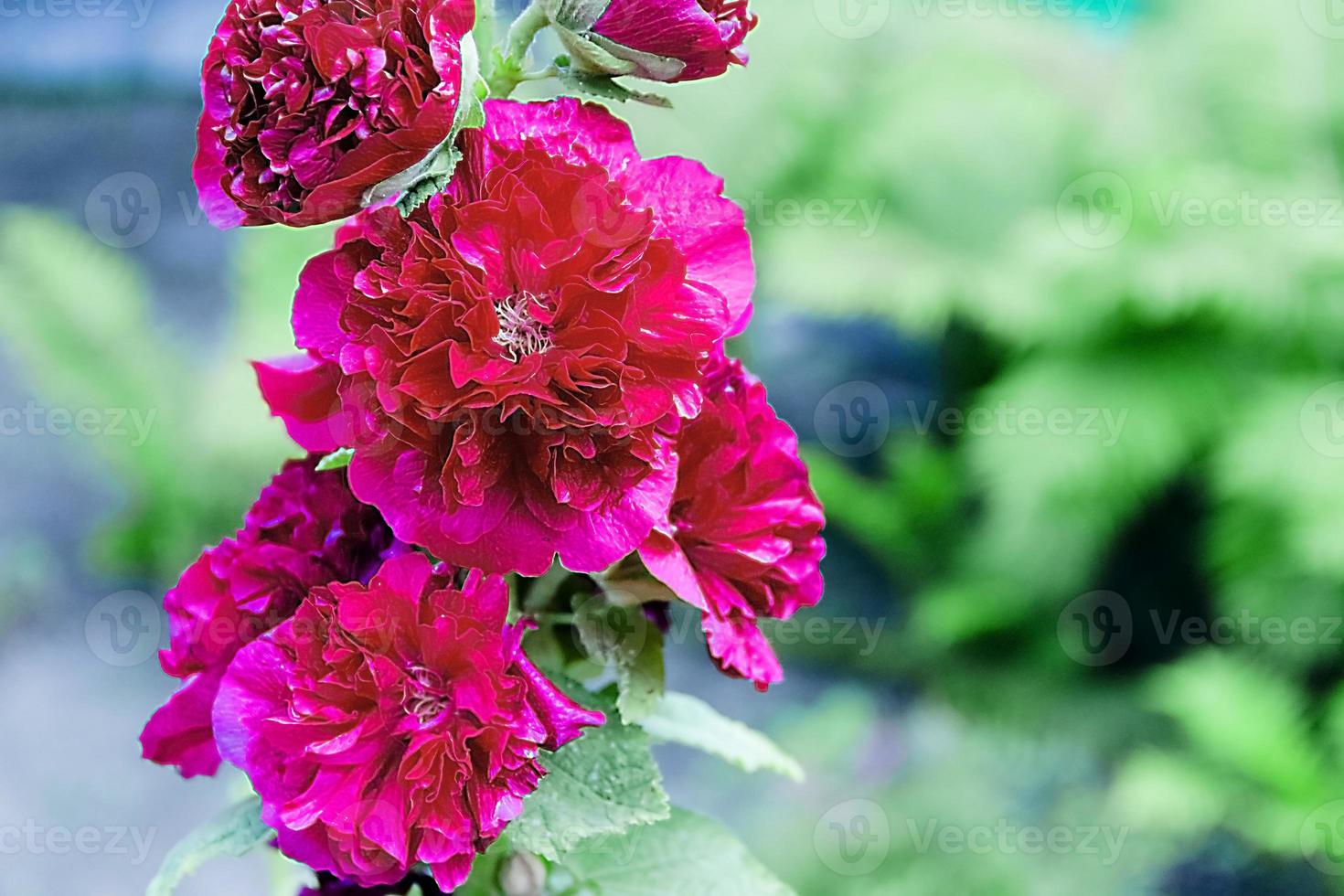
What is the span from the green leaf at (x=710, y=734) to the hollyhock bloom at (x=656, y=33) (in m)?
0.33

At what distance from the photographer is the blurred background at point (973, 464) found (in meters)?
2.21

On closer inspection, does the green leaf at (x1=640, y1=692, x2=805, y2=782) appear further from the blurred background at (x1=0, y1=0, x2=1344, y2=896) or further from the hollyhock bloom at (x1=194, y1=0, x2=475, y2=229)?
the blurred background at (x1=0, y1=0, x2=1344, y2=896)

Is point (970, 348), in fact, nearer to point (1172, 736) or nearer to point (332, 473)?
point (1172, 736)

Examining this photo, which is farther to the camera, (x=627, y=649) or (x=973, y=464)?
(x=973, y=464)

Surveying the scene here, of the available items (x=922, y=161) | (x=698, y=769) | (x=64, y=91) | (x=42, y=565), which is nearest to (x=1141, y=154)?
(x=922, y=161)

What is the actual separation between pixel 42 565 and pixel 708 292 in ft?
11.3

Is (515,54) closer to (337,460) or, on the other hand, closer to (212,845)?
(337,460)

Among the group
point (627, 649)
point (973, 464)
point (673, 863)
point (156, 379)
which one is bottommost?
point (156, 379)

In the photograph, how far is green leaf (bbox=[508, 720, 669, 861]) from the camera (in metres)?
0.48

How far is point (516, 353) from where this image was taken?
0.44 meters

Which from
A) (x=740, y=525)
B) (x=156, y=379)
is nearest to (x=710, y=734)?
(x=740, y=525)

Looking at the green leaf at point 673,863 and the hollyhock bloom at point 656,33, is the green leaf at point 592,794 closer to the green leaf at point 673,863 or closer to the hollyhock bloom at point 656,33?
the green leaf at point 673,863

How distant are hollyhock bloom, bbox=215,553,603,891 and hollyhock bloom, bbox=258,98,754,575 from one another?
0.03 m

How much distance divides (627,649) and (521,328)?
0.18 meters
